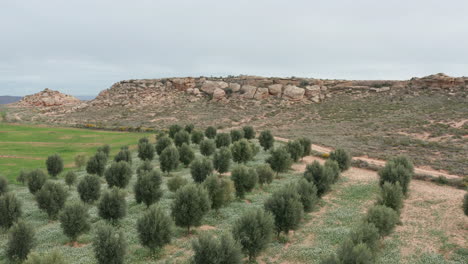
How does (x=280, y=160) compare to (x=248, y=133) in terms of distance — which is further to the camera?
(x=248, y=133)

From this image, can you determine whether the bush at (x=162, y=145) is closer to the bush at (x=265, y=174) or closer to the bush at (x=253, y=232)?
the bush at (x=265, y=174)

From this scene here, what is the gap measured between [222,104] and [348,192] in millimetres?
65105

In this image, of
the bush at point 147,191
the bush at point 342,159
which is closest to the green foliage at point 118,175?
the bush at point 147,191

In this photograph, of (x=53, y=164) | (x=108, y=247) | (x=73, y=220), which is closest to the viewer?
(x=108, y=247)

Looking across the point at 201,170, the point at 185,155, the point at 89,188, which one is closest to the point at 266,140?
the point at 185,155

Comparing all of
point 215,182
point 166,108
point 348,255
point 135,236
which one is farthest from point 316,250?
point 166,108

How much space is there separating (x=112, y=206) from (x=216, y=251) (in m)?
9.39

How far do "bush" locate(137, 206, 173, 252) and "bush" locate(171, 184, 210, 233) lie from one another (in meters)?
2.12

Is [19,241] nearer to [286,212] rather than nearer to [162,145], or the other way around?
[286,212]

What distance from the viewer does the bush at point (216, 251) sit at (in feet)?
42.4

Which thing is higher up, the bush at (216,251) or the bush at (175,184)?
the bush at (216,251)

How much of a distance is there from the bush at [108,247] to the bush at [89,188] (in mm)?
10781

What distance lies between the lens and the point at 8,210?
19.1 m

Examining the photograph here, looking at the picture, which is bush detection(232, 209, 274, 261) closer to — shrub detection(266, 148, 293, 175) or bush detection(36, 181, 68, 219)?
bush detection(36, 181, 68, 219)
